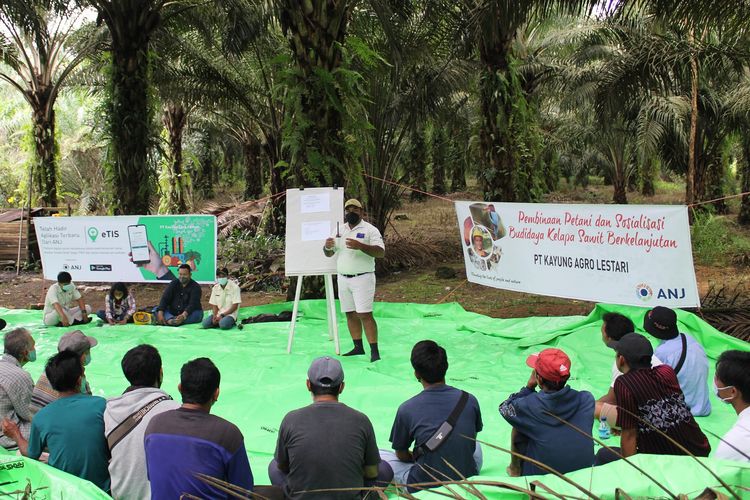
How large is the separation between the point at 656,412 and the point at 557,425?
24.1 inches

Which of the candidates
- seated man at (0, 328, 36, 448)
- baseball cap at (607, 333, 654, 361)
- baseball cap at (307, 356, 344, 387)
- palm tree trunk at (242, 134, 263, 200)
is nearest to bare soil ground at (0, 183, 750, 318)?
baseball cap at (607, 333, 654, 361)

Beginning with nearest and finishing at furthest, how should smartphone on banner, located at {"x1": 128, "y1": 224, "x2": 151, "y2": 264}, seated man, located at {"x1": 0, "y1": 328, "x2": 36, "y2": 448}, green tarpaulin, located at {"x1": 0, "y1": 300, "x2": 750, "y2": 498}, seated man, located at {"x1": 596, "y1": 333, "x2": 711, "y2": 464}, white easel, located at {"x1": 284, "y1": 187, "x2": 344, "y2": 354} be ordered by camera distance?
green tarpaulin, located at {"x1": 0, "y1": 300, "x2": 750, "y2": 498} → seated man, located at {"x1": 596, "y1": 333, "x2": 711, "y2": 464} → seated man, located at {"x1": 0, "y1": 328, "x2": 36, "y2": 448} → white easel, located at {"x1": 284, "y1": 187, "x2": 344, "y2": 354} → smartphone on banner, located at {"x1": 128, "y1": 224, "x2": 151, "y2": 264}

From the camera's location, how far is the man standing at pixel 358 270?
7.25 meters

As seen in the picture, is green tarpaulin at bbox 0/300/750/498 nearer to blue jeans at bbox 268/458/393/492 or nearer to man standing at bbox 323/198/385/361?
→ man standing at bbox 323/198/385/361

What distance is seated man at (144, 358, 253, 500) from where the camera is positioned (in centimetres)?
319

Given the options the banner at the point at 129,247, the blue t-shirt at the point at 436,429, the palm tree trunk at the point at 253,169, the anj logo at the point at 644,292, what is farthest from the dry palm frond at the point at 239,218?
the blue t-shirt at the point at 436,429

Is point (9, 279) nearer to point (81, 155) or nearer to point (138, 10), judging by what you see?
point (138, 10)

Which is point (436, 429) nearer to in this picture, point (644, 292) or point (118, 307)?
point (644, 292)

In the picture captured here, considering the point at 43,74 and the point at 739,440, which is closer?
the point at 739,440

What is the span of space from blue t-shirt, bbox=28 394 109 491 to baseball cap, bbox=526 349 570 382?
2.34 meters

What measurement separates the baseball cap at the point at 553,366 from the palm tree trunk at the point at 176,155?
51.1 ft

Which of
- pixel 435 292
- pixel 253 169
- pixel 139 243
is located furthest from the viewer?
pixel 253 169

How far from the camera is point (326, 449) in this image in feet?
10.7

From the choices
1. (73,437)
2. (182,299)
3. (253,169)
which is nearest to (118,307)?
(182,299)
